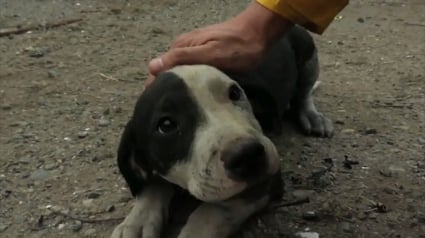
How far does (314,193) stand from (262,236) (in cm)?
35

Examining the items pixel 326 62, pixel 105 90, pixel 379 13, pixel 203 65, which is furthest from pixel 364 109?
pixel 379 13

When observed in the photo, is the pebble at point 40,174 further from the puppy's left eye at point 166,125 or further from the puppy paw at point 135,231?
the puppy's left eye at point 166,125

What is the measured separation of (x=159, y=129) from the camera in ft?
6.97

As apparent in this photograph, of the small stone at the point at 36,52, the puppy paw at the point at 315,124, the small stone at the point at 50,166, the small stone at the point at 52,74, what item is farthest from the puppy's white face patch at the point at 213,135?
the small stone at the point at 36,52

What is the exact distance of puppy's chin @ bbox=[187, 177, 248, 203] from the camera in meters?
1.93

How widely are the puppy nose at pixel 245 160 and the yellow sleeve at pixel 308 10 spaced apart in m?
0.38

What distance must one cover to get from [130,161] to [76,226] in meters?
0.30

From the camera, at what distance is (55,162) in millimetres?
2898

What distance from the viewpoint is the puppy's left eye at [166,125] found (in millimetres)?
2096

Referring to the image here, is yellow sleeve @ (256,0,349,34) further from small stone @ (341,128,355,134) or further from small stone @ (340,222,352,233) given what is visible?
small stone @ (341,128,355,134)

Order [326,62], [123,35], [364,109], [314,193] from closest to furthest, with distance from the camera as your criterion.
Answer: [314,193], [364,109], [326,62], [123,35]

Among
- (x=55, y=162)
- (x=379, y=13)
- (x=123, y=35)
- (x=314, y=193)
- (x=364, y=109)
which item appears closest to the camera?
(x=314, y=193)

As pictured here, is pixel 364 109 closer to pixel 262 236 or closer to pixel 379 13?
pixel 262 236

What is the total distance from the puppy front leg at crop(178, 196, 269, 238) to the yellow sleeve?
0.47 metres
